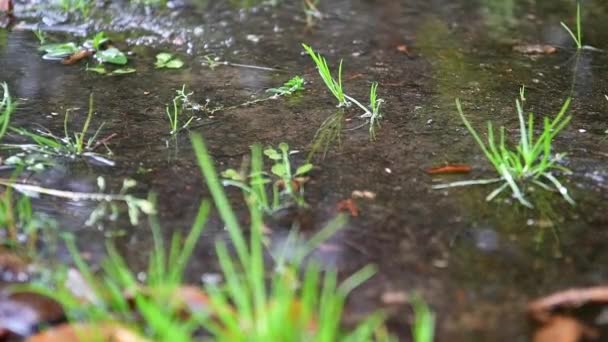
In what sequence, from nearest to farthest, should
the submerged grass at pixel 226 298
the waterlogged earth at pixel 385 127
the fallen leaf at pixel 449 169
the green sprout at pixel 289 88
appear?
the submerged grass at pixel 226 298 → the waterlogged earth at pixel 385 127 → the fallen leaf at pixel 449 169 → the green sprout at pixel 289 88

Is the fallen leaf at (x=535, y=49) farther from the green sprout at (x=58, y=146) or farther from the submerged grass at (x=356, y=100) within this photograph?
the green sprout at (x=58, y=146)

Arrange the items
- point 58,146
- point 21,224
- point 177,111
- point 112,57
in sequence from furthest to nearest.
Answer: point 112,57 → point 177,111 → point 58,146 → point 21,224

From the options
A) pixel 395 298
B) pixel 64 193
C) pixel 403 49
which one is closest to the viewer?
A: pixel 395 298

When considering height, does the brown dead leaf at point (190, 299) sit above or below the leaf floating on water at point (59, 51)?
above

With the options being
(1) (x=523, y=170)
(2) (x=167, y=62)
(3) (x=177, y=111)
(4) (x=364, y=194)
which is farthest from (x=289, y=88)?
(1) (x=523, y=170)

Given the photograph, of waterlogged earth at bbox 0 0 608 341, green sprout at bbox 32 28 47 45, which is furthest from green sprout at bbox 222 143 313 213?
green sprout at bbox 32 28 47 45

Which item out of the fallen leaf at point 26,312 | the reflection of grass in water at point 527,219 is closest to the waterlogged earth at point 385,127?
the reflection of grass in water at point 527,219

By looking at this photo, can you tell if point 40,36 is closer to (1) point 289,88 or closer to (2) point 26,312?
(1) point 289,88
